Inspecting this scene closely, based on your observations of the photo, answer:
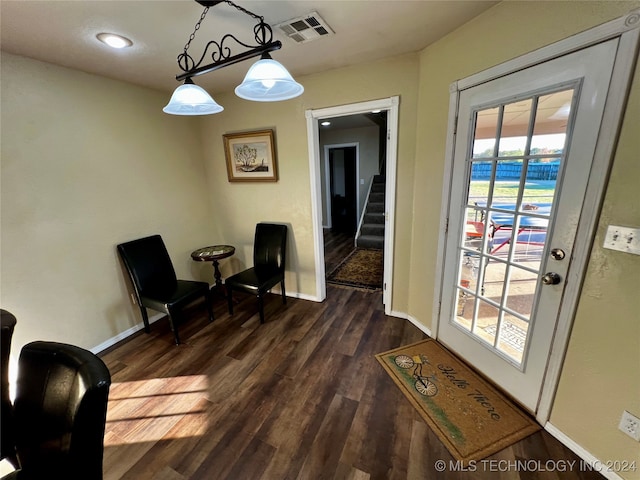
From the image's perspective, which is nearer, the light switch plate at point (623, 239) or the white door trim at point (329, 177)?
the light switch plate at point (623, 239)

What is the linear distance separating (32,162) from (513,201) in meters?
3.19

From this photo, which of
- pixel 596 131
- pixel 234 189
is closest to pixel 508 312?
pixel 596 131

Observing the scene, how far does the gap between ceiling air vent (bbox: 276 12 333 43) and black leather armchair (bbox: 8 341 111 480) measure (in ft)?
6.12

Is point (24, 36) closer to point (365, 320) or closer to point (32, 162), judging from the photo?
point (32, 162)

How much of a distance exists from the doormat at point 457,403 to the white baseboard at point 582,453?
0.23ft

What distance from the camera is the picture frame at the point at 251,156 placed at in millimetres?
2732

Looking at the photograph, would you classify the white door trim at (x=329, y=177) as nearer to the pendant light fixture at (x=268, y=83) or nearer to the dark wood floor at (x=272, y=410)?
the dark wood floor at (x=272, y=410)

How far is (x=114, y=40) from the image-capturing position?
162 cm

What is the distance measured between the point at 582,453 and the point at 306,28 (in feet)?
9.15

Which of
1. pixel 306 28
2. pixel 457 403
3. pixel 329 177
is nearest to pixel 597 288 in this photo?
pixel 457 403

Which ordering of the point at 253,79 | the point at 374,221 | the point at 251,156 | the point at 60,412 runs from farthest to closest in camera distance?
1. the point at 374,221
2. the point at 251,156
3. the point at 253,79
4. the point at 60,412

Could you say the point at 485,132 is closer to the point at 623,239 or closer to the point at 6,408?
the point at 623,239

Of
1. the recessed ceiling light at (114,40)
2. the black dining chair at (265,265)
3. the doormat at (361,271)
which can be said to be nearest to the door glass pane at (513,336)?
the doormat at (361,271)

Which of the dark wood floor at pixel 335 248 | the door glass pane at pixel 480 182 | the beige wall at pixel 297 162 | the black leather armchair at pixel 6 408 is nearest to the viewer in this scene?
the black leather armchair at pixel 6 408
